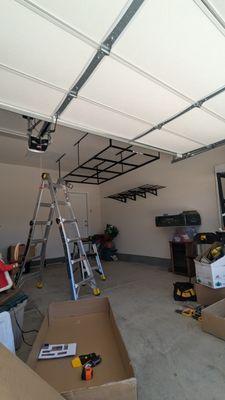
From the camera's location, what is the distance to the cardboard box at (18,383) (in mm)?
777

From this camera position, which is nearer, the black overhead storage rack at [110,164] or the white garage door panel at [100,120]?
the white garage door panel at [100,120]

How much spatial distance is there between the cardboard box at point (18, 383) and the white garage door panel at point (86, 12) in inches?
71.6

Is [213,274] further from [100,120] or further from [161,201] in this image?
[161,201]

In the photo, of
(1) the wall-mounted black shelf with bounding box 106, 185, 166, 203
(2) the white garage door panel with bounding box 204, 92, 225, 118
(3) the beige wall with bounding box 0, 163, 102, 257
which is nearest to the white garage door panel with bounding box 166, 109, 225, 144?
(2) the white garage door panel with bounding box 204, 92, 225, 118

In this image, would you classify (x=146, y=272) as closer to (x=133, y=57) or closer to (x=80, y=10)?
(x=133, y=57)

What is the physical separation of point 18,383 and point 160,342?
1518 millimetres

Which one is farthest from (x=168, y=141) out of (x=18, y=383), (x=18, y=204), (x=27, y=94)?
(x=18, y=204)

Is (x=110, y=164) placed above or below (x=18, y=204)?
above

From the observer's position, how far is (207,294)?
258 centimetres

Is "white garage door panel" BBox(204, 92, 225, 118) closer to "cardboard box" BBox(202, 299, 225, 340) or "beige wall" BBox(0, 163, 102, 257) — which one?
"cardboard box" BBox(202, 299, 225, 340)

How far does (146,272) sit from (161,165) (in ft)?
8.56

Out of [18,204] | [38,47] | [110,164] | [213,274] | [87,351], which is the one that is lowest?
[87,351]

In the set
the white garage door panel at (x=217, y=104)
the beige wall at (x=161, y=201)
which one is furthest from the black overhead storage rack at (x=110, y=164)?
the white garage door panel at (x=217, y=104)

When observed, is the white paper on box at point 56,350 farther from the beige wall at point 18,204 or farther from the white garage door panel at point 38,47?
the beige wall at point 18,204
